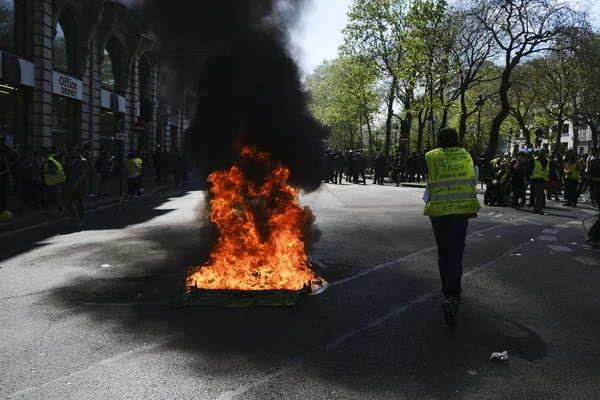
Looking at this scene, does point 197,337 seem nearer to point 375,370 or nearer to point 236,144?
point 375,370

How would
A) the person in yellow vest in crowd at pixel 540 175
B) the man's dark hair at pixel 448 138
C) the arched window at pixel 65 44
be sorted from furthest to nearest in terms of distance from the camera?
the arched window at pixel 65 44
the person in yellow vest in crowd at pixel 540 175
the man's dark hair at pixel 448 138

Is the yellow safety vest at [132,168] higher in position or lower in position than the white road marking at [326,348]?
higher

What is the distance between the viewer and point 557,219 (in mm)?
13203

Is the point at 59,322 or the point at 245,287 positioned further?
the point at 245,287

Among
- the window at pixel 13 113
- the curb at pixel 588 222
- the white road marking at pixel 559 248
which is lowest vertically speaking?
the white road marking at pixel 559 248

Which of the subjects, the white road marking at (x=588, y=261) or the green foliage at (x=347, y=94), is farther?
the green foliage at (x=347, y=94)

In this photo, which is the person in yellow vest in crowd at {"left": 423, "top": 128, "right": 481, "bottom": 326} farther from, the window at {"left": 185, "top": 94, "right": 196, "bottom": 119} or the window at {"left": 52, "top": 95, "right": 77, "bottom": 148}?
the window at {"left": 52, "top": 95, "right": 77, "bottom": 148}

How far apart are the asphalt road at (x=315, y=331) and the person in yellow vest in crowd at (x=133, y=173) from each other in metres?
9.68

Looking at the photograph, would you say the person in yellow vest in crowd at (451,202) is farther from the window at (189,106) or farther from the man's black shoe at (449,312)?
the window at (189,106)

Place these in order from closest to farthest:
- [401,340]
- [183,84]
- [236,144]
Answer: [401,340] → [236,144] → [183,84]

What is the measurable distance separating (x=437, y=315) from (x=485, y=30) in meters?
27.7

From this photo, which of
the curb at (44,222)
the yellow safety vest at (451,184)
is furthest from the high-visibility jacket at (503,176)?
the yellow safety vest at (451,184)

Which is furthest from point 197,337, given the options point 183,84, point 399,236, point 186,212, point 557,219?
point 557,219

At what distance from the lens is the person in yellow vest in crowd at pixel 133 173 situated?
17837mm
